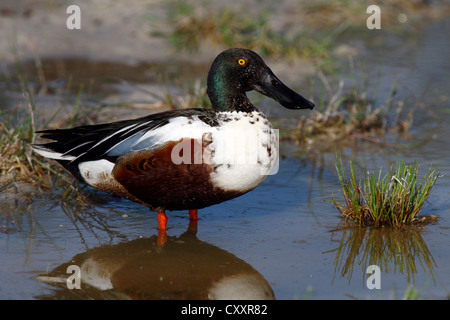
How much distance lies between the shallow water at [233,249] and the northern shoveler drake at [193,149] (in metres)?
0.27

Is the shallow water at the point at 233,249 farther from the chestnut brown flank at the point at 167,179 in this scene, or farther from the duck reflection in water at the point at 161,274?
the chestnut brown flank at the point at 167,179

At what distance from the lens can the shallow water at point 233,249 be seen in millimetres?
3461

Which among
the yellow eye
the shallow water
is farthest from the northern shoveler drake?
the shallow water

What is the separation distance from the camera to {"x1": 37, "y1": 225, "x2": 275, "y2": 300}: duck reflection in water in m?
3.42

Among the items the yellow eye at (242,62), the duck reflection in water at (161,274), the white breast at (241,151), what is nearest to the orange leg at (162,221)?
the duck reflection in water at (161,274)

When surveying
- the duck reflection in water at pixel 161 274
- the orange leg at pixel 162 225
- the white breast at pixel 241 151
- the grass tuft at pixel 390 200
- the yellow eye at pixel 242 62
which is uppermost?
the yellow eye at pixel 242 62

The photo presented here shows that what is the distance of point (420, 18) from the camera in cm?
1032

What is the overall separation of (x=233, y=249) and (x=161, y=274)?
0.52 m

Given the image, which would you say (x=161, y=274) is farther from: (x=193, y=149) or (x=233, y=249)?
(x=193, y=149)

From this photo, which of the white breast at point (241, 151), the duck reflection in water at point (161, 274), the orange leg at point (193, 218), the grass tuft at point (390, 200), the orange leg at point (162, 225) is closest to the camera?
the duck reflection in water at point (161, 274)

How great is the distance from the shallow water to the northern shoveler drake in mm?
271

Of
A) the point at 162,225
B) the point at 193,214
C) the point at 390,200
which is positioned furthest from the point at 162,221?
the point at 390,200

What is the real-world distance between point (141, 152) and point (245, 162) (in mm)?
615

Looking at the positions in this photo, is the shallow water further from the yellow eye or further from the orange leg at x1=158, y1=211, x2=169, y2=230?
the yellow eye
